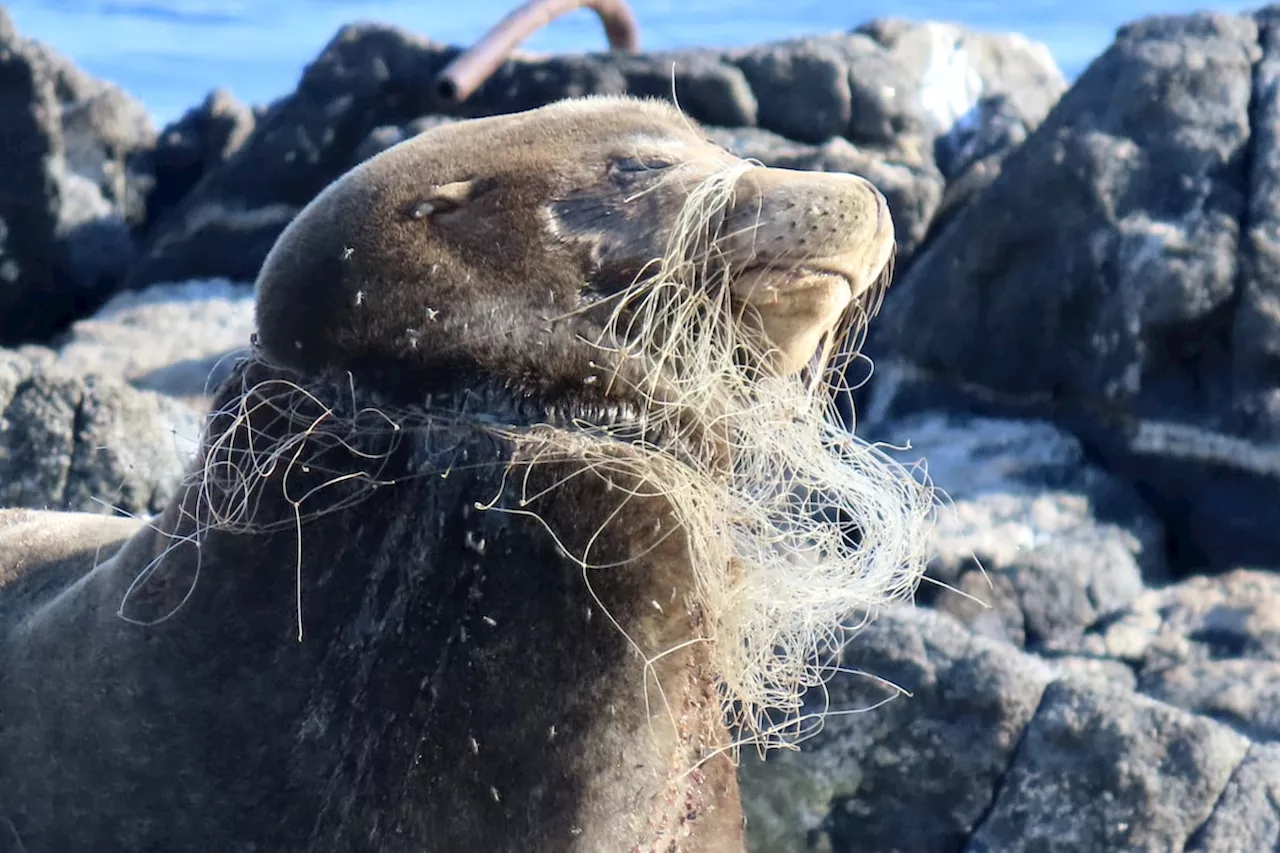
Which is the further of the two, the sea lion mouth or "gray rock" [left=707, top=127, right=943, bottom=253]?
"gray rock" [left=707, top=127, right=943, bottom=253]

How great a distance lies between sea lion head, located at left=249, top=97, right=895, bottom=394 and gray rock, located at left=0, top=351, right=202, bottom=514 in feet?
9.50

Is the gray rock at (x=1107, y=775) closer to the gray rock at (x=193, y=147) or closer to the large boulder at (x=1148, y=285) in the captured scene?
the large boulder at (x=1148, y=285)

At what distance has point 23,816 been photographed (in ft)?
8.91

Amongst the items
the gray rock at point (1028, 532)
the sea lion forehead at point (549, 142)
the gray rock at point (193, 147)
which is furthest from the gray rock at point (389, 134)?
the sea lion forehead at point (549, 142)

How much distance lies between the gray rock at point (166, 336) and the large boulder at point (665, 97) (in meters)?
0.29

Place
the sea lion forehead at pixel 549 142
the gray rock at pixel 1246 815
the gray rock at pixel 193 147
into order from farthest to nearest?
the gray rock at pixel 193 147 → the gray rock at pixel 1246 815 → the sea lion forehead at pixel 549 142

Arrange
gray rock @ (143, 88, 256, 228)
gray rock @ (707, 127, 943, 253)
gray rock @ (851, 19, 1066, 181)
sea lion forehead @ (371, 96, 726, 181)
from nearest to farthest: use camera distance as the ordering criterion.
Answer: sea lion forehead @ (371, 96, 726, 181)
gray rock @ (707, 127, 943, 253)
gray rock @ (851, 19, 1066, 181)
gray rock @ (143, 88, 256, 228)

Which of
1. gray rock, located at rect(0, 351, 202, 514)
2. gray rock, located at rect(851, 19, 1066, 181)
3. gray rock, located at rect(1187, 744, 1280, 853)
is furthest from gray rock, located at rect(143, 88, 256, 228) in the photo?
gray rock, located at rect(1187, 744, 1280, 853)

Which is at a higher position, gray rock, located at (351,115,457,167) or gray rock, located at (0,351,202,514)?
gray rock, located at (0,351,202,514)

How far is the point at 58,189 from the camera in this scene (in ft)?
32.7

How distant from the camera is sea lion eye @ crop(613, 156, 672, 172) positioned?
2.59 metres

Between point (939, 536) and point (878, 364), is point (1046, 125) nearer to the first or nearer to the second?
point (878, 364)

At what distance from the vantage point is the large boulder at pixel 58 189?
9.66 meters

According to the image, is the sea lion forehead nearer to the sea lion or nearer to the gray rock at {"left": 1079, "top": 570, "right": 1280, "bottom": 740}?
the sea lion
